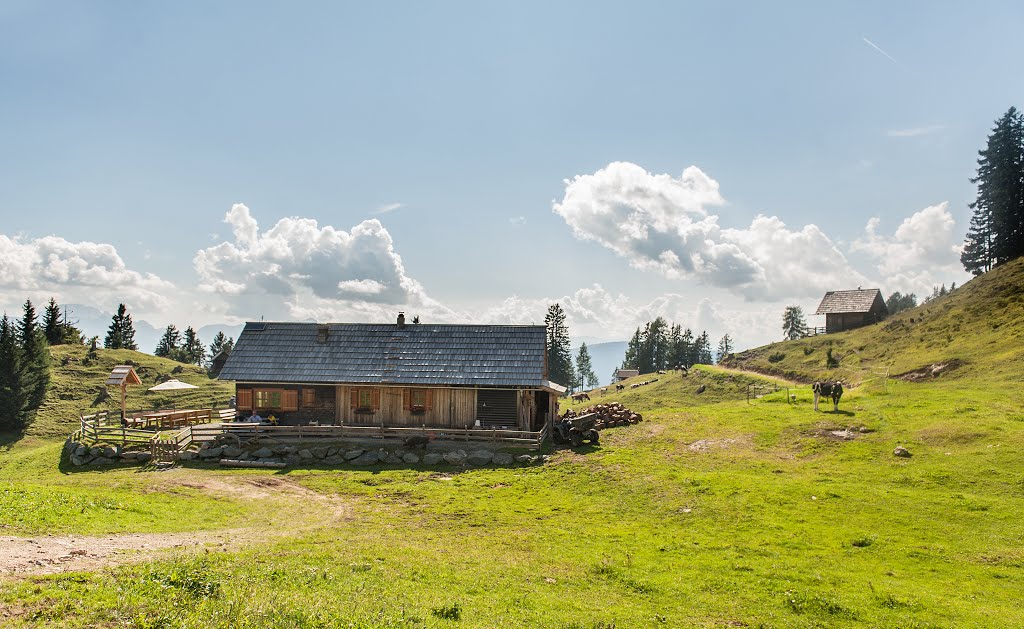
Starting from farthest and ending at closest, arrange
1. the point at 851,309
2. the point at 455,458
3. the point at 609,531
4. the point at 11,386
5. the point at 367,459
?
the point at 851,309 < the point at 11,386 < the point at 367,459 < the point at 455,458 < the point at 609,531

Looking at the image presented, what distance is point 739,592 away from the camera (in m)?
12.5

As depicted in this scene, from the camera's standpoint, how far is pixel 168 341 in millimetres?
124125

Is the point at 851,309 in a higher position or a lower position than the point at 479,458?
higher

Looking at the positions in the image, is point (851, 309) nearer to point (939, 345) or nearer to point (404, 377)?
point (939, 345)

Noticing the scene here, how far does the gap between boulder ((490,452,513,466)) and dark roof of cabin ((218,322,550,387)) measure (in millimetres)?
5194

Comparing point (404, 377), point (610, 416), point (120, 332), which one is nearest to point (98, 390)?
point (120, 332)

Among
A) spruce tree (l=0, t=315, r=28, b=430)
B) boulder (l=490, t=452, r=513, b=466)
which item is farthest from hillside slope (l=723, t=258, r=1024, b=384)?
spruce tree (l=0, t=315, r=28, b=430)

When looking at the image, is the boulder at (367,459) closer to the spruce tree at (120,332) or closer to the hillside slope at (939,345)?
the hillside slope at (939,345)

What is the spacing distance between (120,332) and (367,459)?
94.3m

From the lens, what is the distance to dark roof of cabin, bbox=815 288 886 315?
74000 mm

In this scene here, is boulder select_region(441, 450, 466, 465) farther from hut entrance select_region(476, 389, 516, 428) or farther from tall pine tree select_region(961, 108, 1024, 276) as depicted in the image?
tall pine tree select_region(961, 108, 1024, 276)

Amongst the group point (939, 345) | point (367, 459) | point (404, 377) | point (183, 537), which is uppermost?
point (939, 345)

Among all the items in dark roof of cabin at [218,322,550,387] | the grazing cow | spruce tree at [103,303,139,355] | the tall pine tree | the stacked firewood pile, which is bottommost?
the stacked firewood pile

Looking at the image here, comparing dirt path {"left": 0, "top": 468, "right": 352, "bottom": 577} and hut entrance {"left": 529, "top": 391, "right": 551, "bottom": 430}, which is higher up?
hut entrance {"left": 529, "top": 391, "right": 551, "bottom": 430}
